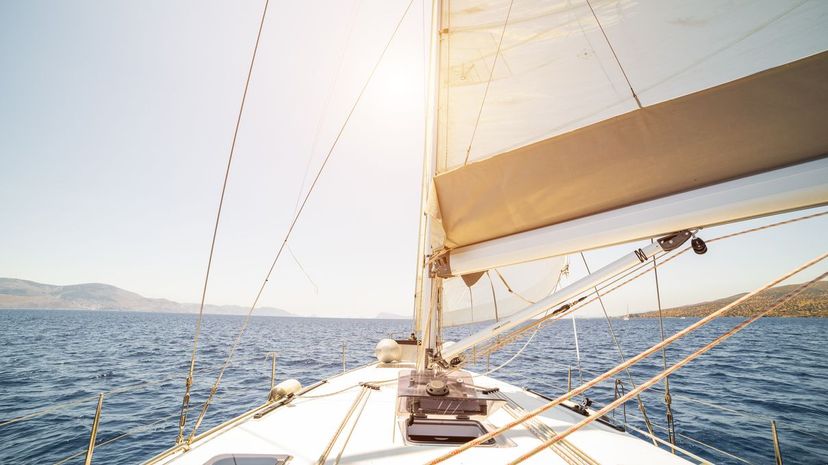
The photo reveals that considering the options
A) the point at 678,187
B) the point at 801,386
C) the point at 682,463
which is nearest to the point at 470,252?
the point at 678,187

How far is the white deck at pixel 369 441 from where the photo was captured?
2396 millimetres

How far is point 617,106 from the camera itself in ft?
8.44

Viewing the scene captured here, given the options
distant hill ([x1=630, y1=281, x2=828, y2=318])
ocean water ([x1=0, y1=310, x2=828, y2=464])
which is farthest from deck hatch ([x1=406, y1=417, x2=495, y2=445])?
distant hill ([x1=630, y1=281, x2=828, y2=318])

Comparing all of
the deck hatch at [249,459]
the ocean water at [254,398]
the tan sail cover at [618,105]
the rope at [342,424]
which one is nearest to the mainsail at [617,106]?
the tan sail cover at [618,105]

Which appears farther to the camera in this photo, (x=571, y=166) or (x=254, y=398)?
(x=254, y=398)

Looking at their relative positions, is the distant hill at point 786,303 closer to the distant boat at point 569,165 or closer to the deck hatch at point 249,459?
the distant boat at point 569,165

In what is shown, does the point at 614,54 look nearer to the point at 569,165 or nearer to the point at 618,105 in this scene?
the point at 618,105

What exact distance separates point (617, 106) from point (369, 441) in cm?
340

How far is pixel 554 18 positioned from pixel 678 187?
196cm

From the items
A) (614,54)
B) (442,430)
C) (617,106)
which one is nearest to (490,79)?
(614,54)

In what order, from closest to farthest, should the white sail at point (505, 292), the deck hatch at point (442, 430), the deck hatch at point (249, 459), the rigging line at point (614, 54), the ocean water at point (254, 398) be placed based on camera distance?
1. the deck hatch at point (249, 459)
2. the rigging line at point (614, 54)
3. the deck hatch at point (442, 430)
4. the white sail at point (505, 292)
5. the ocean water at point (254, 398)

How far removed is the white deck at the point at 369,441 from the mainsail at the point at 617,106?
1.50 meters

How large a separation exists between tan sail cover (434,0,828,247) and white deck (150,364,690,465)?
1.69m

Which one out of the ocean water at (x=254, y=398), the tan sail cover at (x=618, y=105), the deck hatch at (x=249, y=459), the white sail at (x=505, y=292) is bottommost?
the ocean water at (x=254, y=398)
